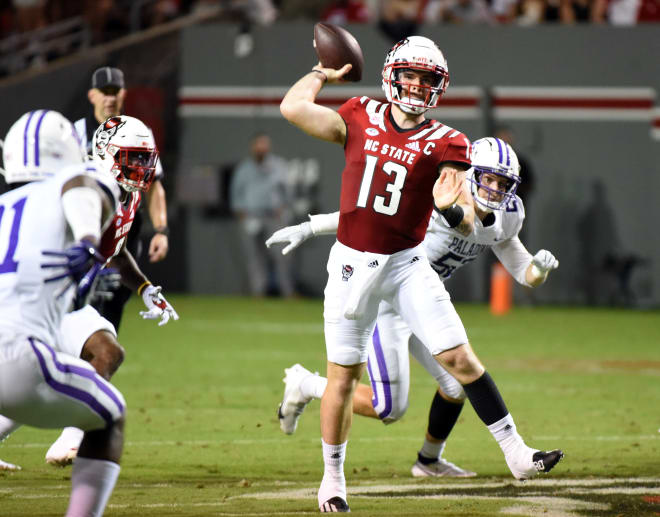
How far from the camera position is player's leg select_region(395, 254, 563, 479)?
5.27 meters

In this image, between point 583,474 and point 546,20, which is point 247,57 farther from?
point 583,474

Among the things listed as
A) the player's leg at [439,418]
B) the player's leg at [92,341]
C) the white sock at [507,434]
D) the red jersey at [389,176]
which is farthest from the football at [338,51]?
the white sock at [507,434]

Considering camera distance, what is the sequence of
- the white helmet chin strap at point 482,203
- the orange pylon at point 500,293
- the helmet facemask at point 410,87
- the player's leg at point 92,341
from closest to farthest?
the helmet facemask at point 410,87 < the player's leg at point 92,341 < the white helmet chin strap at point 482,203 < the orange pylon at point 500,293

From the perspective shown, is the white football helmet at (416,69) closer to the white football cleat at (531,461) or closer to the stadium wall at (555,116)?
the white football cleat at (531,461)

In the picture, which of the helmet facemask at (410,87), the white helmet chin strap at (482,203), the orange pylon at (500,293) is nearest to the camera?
the helmet facemask at (410,87)

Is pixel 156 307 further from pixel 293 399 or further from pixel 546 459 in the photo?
pixel 546 459

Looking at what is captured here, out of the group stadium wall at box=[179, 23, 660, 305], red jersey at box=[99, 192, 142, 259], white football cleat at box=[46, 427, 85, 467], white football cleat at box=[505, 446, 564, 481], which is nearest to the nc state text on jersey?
red jersey at box=[99, 192, 142, 259]

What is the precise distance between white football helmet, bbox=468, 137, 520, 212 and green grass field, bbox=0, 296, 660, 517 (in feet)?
4.76

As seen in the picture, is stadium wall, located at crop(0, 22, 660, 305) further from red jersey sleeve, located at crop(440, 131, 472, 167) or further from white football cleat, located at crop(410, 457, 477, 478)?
red jersey sleeve, located at crop(440, 131, 472, 167)

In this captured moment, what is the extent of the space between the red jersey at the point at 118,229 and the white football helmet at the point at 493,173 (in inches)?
67.4

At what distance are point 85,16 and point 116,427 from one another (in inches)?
549

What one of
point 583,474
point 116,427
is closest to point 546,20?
point 583,474

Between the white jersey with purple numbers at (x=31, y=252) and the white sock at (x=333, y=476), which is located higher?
the white jersey with purple numbers at (x=31, y=252)

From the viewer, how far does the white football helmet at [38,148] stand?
4262 mm
